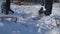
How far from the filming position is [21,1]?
17656 mm

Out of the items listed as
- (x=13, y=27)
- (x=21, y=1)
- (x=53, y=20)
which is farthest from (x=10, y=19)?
(x=21, y=1)

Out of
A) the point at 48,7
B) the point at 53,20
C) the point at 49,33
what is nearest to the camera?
the point at 49,33

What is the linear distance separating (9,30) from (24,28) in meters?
0.71

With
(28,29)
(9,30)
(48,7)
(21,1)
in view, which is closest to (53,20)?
(48,7)

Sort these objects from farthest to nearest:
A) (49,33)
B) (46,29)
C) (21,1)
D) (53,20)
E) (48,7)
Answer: (21,1), (48,7), (53,20), (46,29), (49,33)

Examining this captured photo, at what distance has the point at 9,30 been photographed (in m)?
7.53

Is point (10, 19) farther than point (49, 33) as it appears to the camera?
Yes

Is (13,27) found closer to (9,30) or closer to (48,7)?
(9,30)

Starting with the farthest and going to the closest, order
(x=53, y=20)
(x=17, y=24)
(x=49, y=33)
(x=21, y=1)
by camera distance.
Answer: (x=21, y=1), (x=53, y=20), (x=17, y=24), (x=49, y=33)

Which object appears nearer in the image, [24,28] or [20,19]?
[24,28]

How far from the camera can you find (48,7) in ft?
33.0

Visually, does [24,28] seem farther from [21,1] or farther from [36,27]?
[21,1]

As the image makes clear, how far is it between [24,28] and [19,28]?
21 cm

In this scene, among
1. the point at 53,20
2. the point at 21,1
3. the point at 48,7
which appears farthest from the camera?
the point at 21,1
